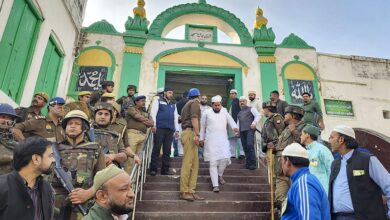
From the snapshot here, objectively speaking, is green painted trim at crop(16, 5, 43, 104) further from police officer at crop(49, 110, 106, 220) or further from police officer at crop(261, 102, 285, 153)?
police officer at crop(261, 102, 285, 153)

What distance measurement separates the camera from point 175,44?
8.95 meters

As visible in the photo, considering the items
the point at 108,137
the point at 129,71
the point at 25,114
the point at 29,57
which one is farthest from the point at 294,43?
the point at 25,114

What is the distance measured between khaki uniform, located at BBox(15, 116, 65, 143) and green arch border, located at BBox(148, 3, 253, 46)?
6236 millimetres

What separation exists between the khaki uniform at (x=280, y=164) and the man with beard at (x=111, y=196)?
2865 mm

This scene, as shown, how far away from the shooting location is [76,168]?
8.05 feet

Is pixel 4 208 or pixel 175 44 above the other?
pixel 175 44

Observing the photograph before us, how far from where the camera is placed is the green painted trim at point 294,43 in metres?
9.33

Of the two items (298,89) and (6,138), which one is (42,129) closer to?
(6,138)

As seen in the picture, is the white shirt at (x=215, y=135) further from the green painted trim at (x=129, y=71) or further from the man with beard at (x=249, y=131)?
the green painted trim at (x=129, y=71)

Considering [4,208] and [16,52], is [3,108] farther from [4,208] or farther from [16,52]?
[16,52]

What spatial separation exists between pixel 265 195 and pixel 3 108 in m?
3.88

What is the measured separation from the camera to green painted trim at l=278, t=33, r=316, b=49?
9.33 m

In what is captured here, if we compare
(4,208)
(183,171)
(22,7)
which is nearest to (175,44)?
(22,7)

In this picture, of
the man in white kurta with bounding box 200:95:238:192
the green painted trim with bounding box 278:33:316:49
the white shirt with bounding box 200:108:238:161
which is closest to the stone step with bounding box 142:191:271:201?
the man in white kurta with bounding box 200:95:238:192
